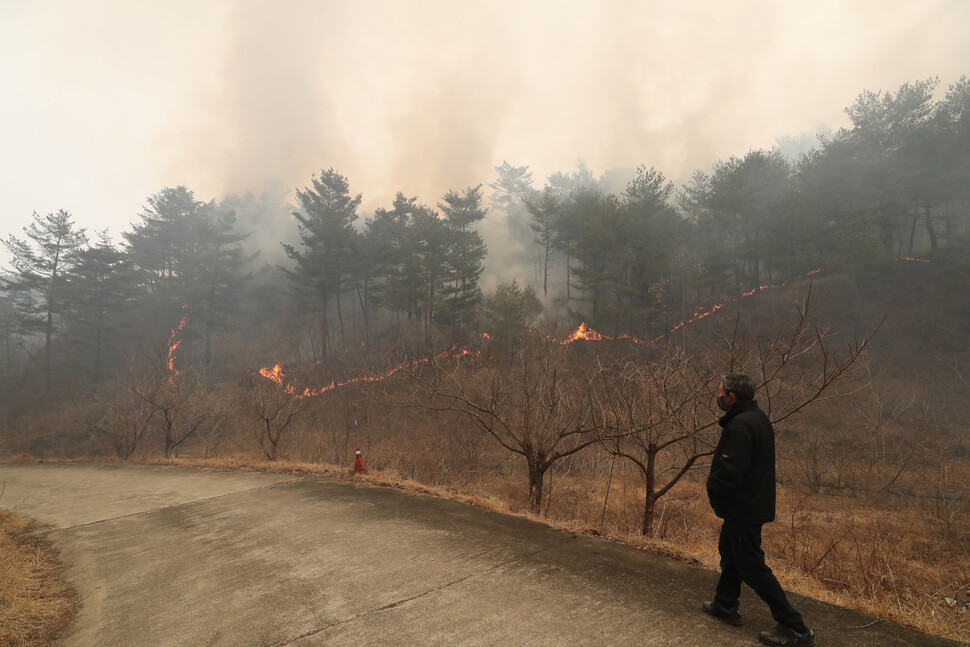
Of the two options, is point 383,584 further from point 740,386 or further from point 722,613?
point 740,386

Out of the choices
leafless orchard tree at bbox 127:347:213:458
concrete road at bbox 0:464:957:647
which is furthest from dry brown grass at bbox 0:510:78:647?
leafless orchard tree at bbox 127:347:213:458

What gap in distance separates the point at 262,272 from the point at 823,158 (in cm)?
5076

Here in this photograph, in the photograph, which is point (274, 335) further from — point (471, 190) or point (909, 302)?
point (909, 302)

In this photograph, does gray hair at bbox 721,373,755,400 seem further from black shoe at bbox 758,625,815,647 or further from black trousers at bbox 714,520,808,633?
black shoe at bbox 758,625,815,647

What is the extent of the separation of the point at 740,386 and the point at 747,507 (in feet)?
3.07

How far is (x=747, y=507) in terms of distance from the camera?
138 inches

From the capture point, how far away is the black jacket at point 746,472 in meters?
3.50

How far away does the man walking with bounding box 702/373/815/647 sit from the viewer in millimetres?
3365

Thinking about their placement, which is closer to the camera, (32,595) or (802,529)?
(32,595)

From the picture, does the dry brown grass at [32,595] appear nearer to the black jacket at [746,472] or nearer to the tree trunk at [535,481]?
the black jacket at [746,472]

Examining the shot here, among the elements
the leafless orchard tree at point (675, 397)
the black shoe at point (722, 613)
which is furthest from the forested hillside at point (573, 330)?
the black shoe at point (722, 613)

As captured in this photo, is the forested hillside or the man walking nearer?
the man walking

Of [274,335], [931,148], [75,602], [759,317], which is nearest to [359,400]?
[274,335]

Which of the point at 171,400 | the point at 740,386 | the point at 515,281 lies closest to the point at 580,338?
the point at 515,281
